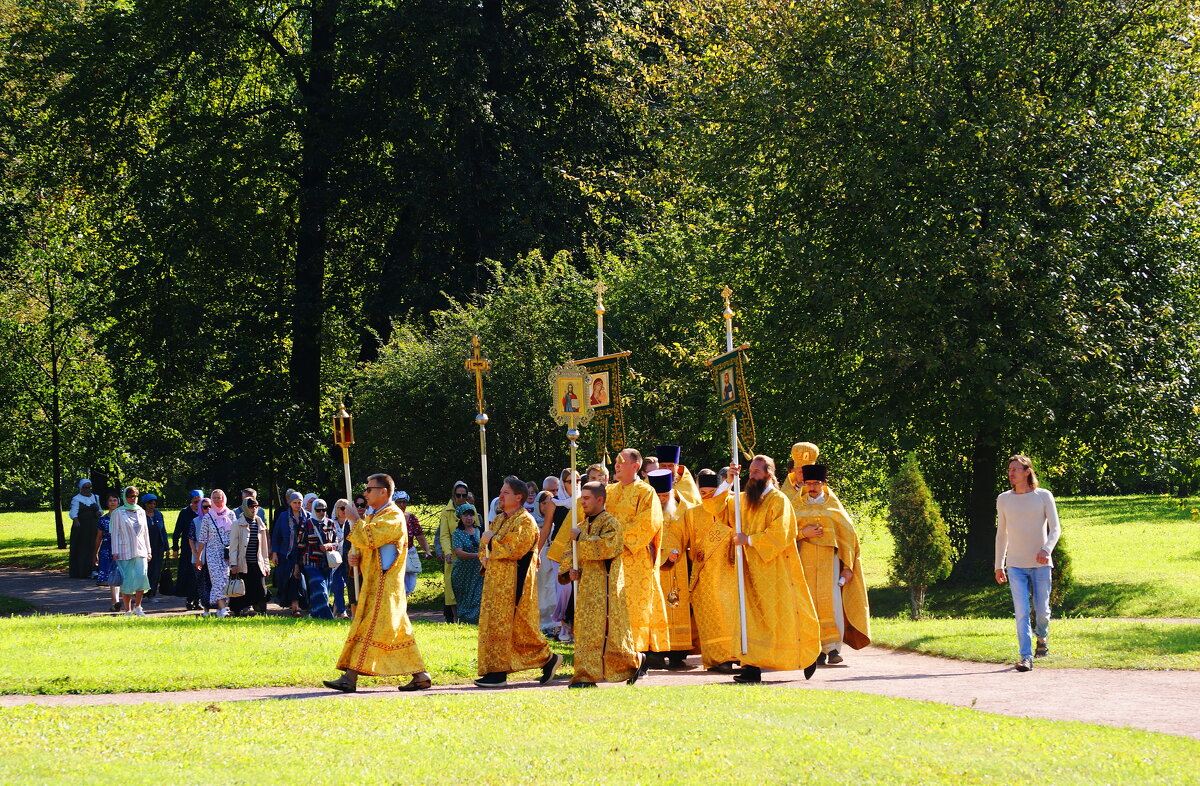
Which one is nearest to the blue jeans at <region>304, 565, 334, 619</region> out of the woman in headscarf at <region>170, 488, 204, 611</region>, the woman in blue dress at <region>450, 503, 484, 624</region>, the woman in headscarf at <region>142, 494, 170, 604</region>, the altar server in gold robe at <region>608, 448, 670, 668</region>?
the woman in blue dress at <region>450, 503, 484, 624</region>

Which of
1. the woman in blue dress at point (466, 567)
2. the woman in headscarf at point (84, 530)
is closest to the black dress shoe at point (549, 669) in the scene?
the woman in blue dress at point (466, 567)

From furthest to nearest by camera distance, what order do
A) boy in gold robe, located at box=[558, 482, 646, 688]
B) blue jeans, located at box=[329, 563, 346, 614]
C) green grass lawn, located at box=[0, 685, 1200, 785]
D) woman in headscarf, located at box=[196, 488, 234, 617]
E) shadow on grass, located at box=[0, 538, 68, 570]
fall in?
shadow on grass, located at box=[0, 538, 68, 570] < woman in headscarf, located at box=[196, 488, 234, 617] < blue jeans, located at box=[329, 563, 346, 614] < boy in gold robe, located at box=[558, 482, 646, 688] < green grass lawn, located at box=[0, 685, 1200, 785]

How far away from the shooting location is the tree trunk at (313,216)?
29688 millimetres

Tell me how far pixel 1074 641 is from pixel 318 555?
31.3 ft

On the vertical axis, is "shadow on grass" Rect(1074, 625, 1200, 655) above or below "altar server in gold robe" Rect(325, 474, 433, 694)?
below

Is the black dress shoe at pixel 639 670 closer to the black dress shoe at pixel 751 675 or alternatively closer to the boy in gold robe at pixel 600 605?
the boy in gold robe at pixel 600 605

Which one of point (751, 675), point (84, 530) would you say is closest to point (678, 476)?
point (751, 675)

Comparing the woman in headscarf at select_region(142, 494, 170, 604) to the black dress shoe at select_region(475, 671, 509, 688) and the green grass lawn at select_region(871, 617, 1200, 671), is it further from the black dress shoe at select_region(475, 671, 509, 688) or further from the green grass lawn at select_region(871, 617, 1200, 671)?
the green grass lawn at select_region(871, 617, 1200, 671)

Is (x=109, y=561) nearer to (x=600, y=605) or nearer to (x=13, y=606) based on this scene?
(x=13, y=606)

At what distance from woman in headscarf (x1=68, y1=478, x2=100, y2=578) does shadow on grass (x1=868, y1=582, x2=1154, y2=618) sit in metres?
16.0

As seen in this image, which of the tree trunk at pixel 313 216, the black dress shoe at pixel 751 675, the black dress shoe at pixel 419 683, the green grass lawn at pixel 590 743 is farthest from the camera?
the tree trunk at pixel 313 216

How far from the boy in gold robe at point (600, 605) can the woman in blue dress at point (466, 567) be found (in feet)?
18.2

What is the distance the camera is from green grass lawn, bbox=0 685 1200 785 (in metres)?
7.48

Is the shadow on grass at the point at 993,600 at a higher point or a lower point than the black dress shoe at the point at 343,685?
lower
